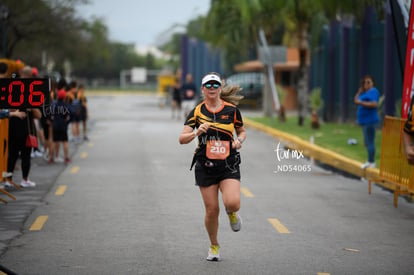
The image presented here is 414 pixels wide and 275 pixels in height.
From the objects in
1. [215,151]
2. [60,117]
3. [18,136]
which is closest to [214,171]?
[215,151]

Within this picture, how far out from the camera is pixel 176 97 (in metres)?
39.9

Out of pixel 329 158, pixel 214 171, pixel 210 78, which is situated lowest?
pixel 329 158

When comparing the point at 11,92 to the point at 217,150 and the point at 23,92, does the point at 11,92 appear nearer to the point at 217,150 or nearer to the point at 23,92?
the point at 23,92

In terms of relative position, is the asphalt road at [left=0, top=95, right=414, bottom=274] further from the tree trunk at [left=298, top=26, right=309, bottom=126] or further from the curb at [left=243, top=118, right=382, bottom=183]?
the tree trunk at [left=298, top=26, right=309, bottom=126]

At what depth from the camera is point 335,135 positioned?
25719 mm

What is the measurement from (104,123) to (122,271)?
28.6 m

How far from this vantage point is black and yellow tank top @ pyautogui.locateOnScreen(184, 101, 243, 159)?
335 inches

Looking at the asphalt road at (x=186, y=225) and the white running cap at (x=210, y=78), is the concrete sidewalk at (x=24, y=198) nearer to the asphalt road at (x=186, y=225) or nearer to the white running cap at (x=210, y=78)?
the asphalt road at (x=186, y=225)

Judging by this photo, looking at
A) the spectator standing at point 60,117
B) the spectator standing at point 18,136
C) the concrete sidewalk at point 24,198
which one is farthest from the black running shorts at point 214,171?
the spectator standing at point 60,117

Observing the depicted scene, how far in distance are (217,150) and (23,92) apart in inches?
134

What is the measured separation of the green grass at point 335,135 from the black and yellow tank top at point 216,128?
31.1 ft

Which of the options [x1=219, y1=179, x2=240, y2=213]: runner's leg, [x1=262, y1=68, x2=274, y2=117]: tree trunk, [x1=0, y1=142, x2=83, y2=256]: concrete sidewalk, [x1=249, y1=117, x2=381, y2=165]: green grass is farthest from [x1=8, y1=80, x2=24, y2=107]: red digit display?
[x1=262, y1=68, x2=274, y2=117]: tree trunk

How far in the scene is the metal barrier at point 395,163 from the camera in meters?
12.7

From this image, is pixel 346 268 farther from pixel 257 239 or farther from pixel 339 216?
pixel 339 216
